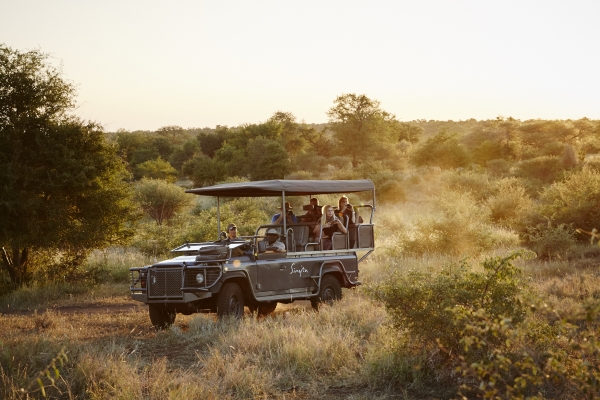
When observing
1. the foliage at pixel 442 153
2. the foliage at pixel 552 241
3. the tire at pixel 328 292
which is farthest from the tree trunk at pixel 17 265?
the foliage at pixel 442 153

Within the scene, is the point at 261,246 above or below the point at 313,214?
below

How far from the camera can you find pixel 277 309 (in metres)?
14.1

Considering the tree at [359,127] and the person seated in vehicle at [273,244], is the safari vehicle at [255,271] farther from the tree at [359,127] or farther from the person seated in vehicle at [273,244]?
the tree at [359,127]

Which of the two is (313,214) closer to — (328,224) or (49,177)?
(328,224)

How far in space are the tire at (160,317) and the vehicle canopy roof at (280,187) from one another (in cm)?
208

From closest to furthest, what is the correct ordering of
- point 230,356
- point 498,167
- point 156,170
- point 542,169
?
point 230,356 < point 542,169 < point 156,170 < point 498,167

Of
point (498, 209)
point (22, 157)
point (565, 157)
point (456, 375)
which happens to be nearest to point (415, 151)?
point (565, 157)

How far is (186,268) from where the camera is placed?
11.1m

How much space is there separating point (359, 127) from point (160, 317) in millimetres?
47453

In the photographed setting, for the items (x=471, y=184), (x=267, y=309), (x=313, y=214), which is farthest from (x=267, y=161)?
(x=267, y=309)

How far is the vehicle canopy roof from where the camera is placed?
12000 millimetres

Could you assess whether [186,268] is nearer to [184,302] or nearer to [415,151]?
[184,302]

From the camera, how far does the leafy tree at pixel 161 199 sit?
34.0 metres

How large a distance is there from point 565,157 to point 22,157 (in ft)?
Result: 117
